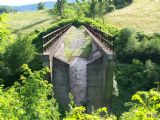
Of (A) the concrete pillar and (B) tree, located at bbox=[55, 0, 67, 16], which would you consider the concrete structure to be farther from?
(B) tree, located at bbox=[55, 0, 67, 16]

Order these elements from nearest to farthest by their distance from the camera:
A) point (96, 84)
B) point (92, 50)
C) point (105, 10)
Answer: point (96, 84) → point (92, 50) → point (105, 10)

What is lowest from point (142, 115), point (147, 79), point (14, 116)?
point (147, 79)

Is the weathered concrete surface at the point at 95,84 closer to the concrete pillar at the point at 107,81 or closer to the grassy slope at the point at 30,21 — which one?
the concrete pillar at the point at 107,81

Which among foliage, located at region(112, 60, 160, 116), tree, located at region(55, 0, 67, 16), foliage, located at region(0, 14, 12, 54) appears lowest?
foliage, located at region(112, 60, 160, 116)

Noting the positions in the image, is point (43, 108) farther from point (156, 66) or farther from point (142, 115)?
point (156, 66)

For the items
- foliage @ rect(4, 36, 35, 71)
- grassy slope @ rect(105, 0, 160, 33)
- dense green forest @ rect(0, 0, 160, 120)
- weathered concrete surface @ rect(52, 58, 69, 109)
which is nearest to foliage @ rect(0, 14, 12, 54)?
dense green forest @ rect(0, 0, 160, 120)

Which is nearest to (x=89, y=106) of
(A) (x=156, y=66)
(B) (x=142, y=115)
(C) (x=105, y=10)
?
(A) (x=156, y=66)

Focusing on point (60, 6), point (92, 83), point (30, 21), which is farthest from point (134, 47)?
point (30, 21)
